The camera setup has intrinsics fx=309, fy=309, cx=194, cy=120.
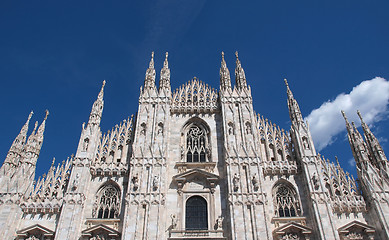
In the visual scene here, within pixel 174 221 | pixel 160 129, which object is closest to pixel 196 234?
pixel 174 221

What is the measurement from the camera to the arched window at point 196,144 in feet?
72.9

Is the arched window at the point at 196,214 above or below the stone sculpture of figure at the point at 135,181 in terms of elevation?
below

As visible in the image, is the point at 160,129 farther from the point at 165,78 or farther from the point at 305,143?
the point at 305,143

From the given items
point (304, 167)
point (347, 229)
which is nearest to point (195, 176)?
point (304, 167)

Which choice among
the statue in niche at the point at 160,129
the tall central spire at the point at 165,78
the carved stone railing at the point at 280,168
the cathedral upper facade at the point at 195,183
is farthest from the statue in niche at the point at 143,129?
the carved stone railing at the point at 280,168

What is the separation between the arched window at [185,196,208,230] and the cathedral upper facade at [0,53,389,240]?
0.06 metres

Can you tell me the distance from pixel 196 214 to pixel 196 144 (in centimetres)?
533

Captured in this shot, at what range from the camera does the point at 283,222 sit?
62.0 feet

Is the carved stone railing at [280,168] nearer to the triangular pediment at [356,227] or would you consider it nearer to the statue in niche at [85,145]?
the triangular pediment at [356,227]

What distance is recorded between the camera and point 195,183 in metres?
20.7

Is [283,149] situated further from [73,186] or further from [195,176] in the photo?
[73,186]

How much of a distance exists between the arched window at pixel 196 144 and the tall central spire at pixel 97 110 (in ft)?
22.4

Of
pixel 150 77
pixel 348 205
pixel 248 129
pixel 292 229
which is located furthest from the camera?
pixel 150 77

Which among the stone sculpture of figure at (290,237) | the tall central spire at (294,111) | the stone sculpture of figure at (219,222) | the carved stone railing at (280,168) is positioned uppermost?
the tall central spire at (294,111)
